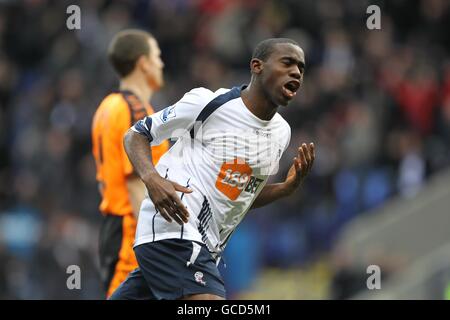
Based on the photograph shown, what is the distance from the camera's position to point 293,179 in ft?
23.5

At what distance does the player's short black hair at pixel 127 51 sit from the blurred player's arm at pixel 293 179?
5.59ft

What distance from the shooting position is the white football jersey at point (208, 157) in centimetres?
671

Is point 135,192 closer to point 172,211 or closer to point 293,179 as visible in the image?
point 293,179

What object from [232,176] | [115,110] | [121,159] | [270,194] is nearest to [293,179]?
[270,194]

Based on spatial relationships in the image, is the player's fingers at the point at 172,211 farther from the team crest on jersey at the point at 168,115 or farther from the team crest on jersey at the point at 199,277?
the team crest on jersey at the point at 168,115

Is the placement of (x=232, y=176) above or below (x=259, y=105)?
below

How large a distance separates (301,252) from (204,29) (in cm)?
445

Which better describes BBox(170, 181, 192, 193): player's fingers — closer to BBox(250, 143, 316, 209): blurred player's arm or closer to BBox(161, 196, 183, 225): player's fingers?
BBox(161, 196, 183, 225): player's fingers

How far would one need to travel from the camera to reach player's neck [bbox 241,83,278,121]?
679 cm

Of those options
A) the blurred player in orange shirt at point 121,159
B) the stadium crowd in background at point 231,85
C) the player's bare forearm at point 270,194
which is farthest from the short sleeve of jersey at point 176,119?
the stadium crowd in background at point 231,85

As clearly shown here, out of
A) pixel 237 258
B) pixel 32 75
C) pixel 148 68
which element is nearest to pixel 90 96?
pixel 32 75

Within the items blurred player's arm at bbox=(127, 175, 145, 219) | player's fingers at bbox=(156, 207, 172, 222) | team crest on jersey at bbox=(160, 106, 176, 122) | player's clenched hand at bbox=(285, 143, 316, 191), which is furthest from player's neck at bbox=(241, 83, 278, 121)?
blurred player's arm at bbox=(127, 175, 145, 219)

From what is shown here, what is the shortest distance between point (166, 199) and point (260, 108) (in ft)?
2.88

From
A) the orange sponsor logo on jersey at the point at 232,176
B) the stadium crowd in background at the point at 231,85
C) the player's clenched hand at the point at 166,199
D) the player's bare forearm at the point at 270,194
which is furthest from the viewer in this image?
the stadium crowd in background at the point at 231,85
